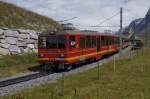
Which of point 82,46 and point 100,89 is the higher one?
point 82,46

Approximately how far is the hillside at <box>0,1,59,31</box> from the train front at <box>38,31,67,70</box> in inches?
350

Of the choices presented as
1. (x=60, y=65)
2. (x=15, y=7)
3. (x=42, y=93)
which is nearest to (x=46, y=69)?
(x=60, y=65)

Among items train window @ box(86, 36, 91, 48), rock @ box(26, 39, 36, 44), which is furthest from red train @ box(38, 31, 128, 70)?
rock @ box(26, 39, 36, 44)

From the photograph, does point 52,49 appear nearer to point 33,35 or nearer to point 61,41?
point 61,41

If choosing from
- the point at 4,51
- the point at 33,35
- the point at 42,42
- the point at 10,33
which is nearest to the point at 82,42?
the point at 42,42

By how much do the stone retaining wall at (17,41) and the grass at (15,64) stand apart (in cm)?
104

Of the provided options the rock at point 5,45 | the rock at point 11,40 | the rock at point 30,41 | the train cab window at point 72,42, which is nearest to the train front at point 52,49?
the train cab window at point 72,42

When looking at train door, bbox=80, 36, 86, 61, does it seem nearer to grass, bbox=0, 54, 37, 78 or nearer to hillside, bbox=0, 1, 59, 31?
grass, bbox=0, 54, 37, 78

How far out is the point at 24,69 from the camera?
24.2 m

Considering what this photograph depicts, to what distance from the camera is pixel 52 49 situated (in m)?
23.7

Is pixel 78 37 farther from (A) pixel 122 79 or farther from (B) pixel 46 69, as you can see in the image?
(A) pixel 122 79

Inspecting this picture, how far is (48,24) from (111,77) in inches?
A: 932

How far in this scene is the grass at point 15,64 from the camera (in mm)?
22797

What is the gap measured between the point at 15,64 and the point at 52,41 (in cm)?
394
